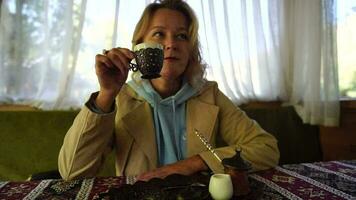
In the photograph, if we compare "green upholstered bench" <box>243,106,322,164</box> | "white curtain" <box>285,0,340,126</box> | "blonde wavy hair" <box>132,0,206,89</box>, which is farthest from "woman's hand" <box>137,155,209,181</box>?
"white curtain" <box>285,0,340,126</box>

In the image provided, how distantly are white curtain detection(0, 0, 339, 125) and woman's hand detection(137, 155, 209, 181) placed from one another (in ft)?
3.51

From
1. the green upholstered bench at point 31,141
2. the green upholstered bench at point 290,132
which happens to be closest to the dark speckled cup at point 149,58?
the green upholstered bench at point 31,141

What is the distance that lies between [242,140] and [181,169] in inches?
12.9

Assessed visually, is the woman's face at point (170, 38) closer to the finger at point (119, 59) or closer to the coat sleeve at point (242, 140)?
the coat sleeve at point (242, 140)

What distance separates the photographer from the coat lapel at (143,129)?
1129mm

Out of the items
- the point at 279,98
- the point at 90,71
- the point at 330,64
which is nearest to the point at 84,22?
the point at 90,71

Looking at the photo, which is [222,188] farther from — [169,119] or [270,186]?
[169,119]

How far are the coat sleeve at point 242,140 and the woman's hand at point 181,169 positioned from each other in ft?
0.07

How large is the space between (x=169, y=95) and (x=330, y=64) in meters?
1.08

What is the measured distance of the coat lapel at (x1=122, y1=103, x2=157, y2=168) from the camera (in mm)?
1129

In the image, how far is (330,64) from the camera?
1.86 metres

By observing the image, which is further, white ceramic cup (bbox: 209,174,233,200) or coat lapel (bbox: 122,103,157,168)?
coat lapel (bbox: 122,103,157,168)

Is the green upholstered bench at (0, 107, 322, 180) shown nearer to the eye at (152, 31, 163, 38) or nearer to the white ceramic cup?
the eye at (152, 31, 163, 38)

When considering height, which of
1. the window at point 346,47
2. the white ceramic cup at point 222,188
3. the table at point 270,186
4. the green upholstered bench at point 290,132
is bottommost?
the green upholstered bench at point 290,132
